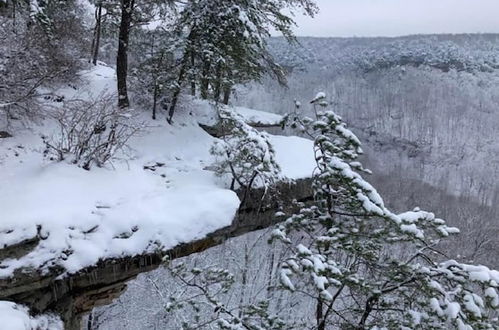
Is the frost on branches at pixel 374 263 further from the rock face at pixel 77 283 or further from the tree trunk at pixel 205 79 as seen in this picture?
the tree trunk at pixel 205 79

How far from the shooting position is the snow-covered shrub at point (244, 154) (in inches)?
251

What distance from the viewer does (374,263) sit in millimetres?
4035

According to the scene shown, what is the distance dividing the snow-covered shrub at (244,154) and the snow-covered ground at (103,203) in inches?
14.9

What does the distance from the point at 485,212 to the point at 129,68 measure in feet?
77.7

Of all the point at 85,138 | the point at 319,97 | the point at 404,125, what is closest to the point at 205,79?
the point at 85,138

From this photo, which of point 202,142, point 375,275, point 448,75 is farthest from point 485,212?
point 448,75

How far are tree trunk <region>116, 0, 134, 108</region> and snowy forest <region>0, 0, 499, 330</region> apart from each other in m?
0.04

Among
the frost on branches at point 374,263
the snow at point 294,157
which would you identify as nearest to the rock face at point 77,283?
the frost on branches at point 374,263

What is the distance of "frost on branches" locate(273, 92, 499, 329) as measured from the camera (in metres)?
3.19

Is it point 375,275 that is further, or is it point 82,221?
point 82,221

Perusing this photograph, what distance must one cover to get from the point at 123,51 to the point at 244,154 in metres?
4.02

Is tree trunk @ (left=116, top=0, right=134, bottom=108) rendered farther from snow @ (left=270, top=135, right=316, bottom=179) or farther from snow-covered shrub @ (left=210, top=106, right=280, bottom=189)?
snow @ (left=270, top=135, right=316, bottom=179)

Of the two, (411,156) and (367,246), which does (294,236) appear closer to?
(367,246)

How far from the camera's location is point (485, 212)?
82.6 feet
